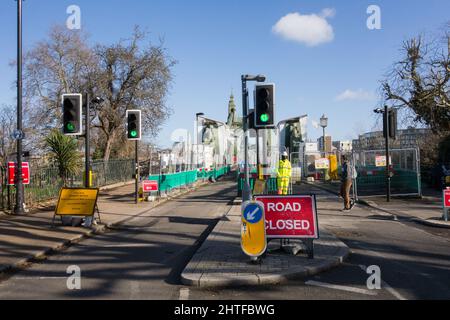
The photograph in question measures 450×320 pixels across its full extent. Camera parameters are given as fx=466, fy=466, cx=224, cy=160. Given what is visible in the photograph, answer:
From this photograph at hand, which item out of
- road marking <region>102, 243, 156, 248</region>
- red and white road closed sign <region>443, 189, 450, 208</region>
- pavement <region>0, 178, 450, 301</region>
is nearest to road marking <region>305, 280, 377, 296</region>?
pavement <region>0, 178, 450, 301</region>

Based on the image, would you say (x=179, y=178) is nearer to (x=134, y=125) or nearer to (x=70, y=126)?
(x=134, y=125)

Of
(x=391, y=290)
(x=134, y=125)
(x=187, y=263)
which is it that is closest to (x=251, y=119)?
(x=187, y=263)

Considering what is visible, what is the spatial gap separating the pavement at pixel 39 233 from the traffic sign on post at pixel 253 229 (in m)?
3.96

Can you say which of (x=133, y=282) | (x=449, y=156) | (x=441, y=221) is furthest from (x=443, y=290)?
(x=449, y=156)

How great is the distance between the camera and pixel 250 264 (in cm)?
741

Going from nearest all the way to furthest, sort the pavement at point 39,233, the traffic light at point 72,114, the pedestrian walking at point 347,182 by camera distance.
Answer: the pavement at point 39,233 < the traffic light at point 72,114 < the pedestrian walking at point 347,182

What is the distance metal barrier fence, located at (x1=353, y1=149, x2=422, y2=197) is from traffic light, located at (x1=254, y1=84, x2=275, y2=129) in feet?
36.4

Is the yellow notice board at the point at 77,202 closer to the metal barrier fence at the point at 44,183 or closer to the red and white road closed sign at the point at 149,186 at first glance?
the metal barrier fence at the point at 44,183

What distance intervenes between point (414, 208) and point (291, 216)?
32.2 ft

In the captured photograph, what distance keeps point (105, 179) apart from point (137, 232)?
55.1 feet

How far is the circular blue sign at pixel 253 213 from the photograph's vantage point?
7.39 metres

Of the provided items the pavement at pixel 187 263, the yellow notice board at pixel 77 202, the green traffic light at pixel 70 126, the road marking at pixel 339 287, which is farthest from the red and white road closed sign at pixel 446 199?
the green traffic light at pixel 70 126

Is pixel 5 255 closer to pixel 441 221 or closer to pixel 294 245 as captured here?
pixel 294 245

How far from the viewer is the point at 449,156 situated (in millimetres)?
25688
